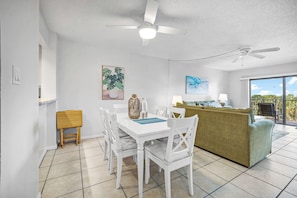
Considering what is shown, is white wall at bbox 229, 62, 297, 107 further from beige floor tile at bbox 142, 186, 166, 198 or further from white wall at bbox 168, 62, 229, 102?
beige floor tile at bbox 142, 186, 166, 198

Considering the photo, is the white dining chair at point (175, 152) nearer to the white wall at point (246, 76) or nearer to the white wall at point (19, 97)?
the white wall at point (19, 97)

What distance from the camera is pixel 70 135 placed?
2922 mm

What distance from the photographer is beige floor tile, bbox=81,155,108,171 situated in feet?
6.53

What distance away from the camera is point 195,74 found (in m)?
5.23

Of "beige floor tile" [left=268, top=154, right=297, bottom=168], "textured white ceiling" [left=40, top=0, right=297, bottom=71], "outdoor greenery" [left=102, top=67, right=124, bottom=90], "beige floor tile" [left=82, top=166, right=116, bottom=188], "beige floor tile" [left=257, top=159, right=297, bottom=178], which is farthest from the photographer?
"outdoor greenery" [left=102, top=67, right=124, bottom=90]

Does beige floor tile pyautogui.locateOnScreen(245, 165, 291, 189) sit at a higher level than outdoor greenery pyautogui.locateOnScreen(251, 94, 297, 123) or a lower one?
lower

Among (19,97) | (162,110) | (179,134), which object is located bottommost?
(179,134)

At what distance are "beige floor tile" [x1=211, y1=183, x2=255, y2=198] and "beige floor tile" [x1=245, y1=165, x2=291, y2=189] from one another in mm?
466

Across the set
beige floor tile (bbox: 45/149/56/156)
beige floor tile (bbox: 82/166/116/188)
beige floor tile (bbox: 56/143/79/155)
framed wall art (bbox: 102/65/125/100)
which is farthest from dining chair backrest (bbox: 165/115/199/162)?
framed wall art (bbox: 102/65/125/100)

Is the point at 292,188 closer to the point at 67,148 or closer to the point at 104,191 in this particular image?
the point at 104,191

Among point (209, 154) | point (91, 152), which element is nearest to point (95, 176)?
point (91, 152)

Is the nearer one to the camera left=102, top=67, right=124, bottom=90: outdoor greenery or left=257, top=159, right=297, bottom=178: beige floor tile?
left=257, top=159, right=297, bottom=178: beige floor tile

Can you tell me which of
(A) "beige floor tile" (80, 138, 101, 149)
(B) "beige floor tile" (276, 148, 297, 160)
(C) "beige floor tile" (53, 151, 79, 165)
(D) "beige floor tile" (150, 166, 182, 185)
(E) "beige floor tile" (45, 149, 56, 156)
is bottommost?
(D) "beige floor tile" (150, 166, 182, 185)

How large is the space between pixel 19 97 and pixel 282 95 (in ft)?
23.5
